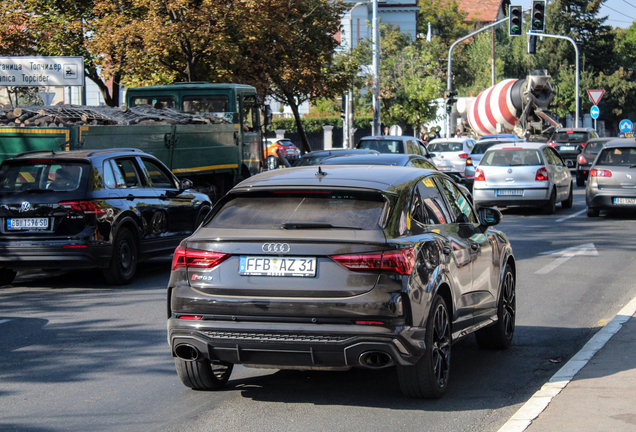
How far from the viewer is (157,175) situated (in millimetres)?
12992

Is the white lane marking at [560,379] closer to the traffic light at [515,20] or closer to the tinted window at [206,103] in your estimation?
the tinted window at [206,103]

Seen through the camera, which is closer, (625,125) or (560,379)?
(560,379)

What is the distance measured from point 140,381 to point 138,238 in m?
5.47

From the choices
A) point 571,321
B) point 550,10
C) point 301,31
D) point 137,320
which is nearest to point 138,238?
point 137,320

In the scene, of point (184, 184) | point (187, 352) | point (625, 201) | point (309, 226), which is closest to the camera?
point (309, 226)

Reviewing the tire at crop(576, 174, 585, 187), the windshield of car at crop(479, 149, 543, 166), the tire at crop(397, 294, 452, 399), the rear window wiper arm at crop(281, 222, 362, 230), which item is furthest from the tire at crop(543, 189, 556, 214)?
the rear window wiper arm at crop(281, 222, 362, 230)

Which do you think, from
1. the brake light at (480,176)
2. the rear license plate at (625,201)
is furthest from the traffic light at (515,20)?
the rear license plate at (625,201)

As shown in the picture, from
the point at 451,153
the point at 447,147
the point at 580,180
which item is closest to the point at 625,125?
the point at 580,180

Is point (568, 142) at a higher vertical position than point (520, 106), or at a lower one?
lower

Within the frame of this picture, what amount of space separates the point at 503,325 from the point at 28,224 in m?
6.22

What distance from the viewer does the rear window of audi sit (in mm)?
5531

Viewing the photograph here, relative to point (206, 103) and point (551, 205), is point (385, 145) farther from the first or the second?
point (206, 103)

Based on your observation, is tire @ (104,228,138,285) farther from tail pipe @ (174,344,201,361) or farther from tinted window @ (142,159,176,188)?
tail pipe @ (174,344,201,361)

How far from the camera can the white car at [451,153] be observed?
30656 millimetres
